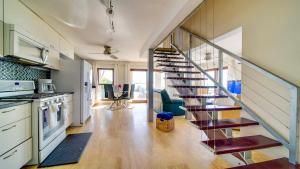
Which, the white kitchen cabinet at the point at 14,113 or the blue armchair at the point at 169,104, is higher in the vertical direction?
the white kitchen cabinet at the point at 14,113

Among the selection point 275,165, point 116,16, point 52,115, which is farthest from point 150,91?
point 275,165

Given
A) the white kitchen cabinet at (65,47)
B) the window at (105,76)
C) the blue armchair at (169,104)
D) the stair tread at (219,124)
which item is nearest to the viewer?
the stair tread at (219,124)

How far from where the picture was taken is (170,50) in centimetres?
509

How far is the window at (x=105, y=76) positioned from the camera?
9.05 metres

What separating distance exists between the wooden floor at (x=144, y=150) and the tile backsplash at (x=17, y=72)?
4.82 ft

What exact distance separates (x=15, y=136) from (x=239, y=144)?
2.61 metres

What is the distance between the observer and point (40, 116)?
2.28 m

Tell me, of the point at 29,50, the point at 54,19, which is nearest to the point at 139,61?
the point at 54,19

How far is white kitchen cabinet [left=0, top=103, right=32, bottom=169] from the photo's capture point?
1.69 m

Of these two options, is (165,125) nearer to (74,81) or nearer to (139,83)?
(74,81)

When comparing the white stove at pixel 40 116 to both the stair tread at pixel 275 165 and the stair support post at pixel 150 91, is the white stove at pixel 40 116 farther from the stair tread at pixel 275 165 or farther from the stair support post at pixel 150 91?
the stair tread at pixel 275 165

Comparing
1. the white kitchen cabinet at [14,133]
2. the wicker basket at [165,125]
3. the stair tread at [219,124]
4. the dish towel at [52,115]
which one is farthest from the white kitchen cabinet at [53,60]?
the stair tread at [219,124]

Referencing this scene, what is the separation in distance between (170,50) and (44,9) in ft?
11.1

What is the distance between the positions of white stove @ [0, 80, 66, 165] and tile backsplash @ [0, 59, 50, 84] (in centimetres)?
12
